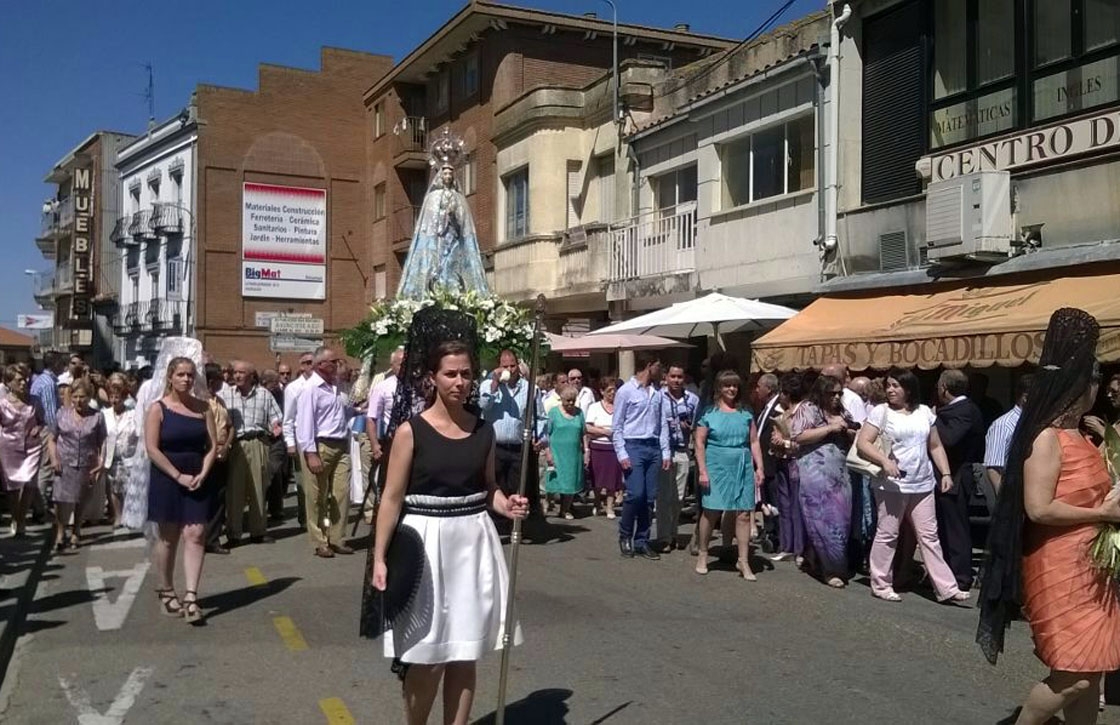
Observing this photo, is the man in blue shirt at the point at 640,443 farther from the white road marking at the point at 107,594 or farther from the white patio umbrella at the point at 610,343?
the white patio umbrella at the point at 610,343

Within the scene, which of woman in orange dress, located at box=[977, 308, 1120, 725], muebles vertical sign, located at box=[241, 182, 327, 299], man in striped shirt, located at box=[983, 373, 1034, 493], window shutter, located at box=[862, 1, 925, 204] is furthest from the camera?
muebles vertical sign, located at box=[241, 182, 327, 299]

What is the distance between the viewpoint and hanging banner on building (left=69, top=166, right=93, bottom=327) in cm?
5388

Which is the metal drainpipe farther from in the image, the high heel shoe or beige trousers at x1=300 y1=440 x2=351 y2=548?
beige trousers at x1=300 y1=440 x2=351 y2=548

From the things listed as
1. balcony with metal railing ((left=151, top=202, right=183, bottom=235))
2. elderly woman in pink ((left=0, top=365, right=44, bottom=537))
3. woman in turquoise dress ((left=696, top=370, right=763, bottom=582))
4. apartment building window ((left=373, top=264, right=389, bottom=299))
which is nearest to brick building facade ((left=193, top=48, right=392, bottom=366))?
apartment building window ((left=373, top=264, right=389, bottom=299))

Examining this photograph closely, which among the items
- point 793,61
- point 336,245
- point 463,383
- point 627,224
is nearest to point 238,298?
point 336,245

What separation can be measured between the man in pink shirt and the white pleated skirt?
6073mm

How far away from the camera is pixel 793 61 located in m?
16.9

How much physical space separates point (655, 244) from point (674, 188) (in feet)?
4.02

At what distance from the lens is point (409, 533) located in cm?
459

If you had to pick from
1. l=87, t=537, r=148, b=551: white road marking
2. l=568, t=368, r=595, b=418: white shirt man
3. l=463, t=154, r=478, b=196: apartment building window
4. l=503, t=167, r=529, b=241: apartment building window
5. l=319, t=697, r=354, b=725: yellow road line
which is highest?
l=463, t=154, r=478, b=196: apartment building window

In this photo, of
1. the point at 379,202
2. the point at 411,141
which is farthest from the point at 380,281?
the point at 411,141

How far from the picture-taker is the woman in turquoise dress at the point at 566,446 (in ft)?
43.9

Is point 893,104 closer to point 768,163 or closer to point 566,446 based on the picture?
point 768,163

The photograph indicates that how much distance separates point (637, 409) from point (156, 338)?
38.8 m
